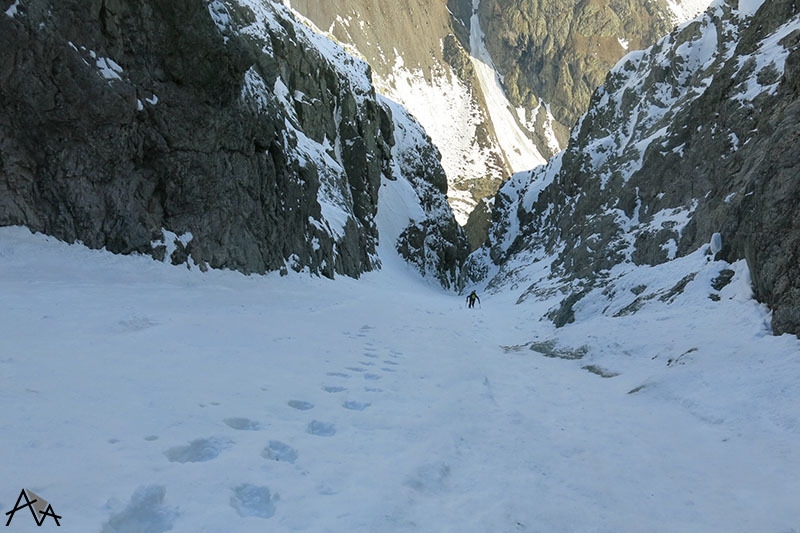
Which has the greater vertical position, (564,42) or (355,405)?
(564,42)

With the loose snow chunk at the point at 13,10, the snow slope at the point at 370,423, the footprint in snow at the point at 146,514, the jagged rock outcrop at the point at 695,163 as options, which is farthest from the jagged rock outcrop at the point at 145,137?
the jagged rock outcrop at the point at 695,163

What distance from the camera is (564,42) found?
555 ft

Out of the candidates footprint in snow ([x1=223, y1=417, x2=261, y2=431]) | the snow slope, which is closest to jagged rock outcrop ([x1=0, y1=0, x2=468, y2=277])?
the snow slope

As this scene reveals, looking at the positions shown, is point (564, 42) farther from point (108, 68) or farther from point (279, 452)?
point (279, 452)

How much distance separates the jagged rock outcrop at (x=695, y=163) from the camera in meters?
9.45

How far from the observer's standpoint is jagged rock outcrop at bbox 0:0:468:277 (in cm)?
1153

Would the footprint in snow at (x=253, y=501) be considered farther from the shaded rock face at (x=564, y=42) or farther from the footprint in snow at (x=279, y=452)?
the shaded rock face at (x=564, y=42)

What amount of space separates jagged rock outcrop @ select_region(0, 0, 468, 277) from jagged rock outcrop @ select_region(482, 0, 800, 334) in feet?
43.4

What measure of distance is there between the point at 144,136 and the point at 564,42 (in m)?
183

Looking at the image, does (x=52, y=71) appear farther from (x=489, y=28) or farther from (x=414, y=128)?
(x=489, y=28)

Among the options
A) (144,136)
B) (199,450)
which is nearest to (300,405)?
(199,450)

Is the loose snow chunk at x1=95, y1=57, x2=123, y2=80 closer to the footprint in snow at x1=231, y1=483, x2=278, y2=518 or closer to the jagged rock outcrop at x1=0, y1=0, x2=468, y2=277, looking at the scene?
the jagged rock outcrop at x1=0, y1=0, x2=468, y2=277

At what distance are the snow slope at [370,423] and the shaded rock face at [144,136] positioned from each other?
7.26ft

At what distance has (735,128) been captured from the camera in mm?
24281
